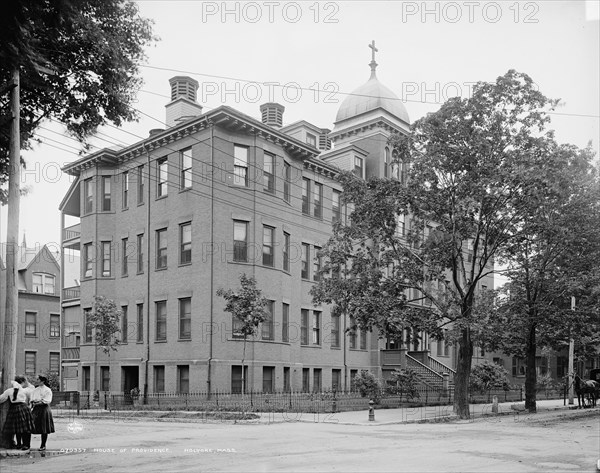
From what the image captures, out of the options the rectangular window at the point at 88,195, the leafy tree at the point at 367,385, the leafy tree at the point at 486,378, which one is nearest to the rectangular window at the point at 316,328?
the leafy tree at the point at 367,385

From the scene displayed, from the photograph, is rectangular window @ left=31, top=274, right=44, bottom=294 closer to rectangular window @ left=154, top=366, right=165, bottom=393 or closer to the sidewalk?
rectangular window @ left=154, top=366, right=165, bottom=393

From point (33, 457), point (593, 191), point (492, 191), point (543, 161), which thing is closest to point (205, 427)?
point (33, 457)

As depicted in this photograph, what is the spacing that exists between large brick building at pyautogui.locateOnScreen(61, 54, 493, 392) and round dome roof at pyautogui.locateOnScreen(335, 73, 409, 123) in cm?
125

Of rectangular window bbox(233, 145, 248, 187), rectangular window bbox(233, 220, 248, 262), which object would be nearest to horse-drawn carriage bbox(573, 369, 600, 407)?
rectangular window bbox(233, 220, 248, 262)

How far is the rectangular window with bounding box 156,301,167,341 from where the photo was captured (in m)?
34.8

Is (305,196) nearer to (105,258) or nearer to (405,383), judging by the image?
(105,258)

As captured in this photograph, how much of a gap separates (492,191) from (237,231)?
13.6 metres

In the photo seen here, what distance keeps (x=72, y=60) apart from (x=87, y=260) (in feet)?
76.3

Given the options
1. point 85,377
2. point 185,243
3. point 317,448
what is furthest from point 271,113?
point 317,448

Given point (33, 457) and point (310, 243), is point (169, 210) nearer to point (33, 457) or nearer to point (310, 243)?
point (310, 243)

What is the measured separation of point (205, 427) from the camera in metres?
21.5

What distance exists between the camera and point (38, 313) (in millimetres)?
57312

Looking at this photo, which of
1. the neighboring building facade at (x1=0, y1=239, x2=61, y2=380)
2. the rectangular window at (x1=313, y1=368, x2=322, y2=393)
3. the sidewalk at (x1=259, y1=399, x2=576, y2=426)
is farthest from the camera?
the neighboring building facade at (x1=0, y1=239, x2=61, y2=380)

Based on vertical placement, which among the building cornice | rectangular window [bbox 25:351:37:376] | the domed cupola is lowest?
rectangular window [bbox 25:351:37:376]
